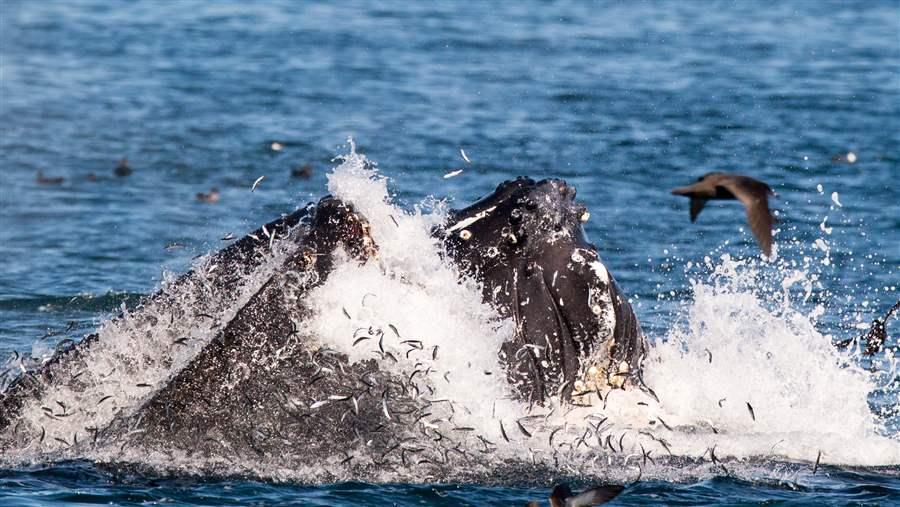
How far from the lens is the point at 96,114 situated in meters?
22.8

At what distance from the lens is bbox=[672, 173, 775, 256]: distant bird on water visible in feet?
23.2

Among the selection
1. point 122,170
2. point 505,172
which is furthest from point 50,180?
point 505,172

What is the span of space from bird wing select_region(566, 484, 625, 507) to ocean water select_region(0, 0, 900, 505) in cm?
50

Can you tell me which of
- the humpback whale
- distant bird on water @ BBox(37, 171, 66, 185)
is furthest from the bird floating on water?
the humpback whale

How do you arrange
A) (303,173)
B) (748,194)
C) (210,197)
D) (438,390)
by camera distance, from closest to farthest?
(748,194)
(438,390)
(210,197)
(303,173)

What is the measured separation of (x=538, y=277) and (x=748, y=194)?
0.95m

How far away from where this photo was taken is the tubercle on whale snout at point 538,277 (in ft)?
23.7

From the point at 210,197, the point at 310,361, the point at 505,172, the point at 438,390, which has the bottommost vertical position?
the point at 438,390

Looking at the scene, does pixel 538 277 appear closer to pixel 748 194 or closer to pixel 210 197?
pixel 748 194

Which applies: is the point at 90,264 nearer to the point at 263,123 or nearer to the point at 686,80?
the point at 263,123

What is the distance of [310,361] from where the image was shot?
6.87 meters

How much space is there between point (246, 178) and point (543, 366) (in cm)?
1129

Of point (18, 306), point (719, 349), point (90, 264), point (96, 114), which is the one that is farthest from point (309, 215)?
point (96, 114)

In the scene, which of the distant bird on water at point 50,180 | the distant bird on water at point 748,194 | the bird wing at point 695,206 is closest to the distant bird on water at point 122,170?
the distant bird on water at point 50,180
